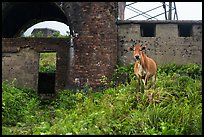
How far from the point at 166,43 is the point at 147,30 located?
1289 millimetres

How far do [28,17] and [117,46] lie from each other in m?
5.92

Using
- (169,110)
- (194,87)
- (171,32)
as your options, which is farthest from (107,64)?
(169,110)

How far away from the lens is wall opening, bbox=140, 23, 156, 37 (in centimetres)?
1384

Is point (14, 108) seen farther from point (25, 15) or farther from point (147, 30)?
point (25, 15)

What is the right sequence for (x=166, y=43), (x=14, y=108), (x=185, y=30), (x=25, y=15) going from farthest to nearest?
(x=25, y=15) → (x=185, y=30) → (x=166, y=43) → (x=14, y=108)

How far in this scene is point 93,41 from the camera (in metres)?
13.1

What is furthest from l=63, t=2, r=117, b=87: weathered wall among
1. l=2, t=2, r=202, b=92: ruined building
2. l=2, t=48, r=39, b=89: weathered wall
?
l=2, t=48, r=39, b=89: weathered wall

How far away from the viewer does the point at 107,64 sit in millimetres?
12953

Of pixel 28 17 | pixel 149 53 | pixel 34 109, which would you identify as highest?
pixel 28 17

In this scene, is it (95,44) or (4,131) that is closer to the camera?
(4,131)

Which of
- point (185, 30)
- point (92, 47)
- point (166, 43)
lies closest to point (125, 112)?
point (92, 47)

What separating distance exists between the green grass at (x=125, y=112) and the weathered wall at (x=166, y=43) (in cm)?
82

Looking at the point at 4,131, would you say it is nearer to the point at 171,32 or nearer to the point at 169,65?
the point at 169,65

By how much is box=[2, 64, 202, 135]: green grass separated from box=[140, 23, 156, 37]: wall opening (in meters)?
2.11
